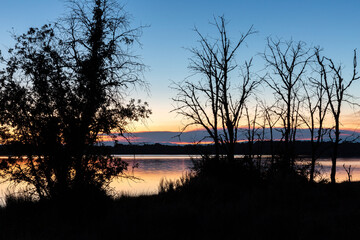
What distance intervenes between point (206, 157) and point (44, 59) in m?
10.5

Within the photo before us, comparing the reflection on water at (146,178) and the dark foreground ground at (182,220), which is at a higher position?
the dark foreground ground at (182,220)

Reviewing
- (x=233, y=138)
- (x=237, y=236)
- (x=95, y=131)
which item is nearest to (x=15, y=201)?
(x=95, y=131)

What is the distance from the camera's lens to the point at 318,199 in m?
13.8

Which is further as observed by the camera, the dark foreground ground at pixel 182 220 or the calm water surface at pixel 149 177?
the calm water surface at pixel 149 177

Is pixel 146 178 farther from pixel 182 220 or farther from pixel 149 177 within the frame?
pixel 182 220

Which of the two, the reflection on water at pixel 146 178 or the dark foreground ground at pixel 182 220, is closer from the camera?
the dark foreground ground at pixel 182 220

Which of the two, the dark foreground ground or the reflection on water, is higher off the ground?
the dark foreground ground

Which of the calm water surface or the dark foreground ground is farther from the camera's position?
the calm water surface

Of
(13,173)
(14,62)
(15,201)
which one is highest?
(14,62)

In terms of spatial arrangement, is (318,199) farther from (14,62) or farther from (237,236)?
(14,62)

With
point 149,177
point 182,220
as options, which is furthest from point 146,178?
point 182,220

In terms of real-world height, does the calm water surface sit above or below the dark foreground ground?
below

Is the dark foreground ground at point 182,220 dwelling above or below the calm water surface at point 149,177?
above

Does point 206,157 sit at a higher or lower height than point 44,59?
lower
